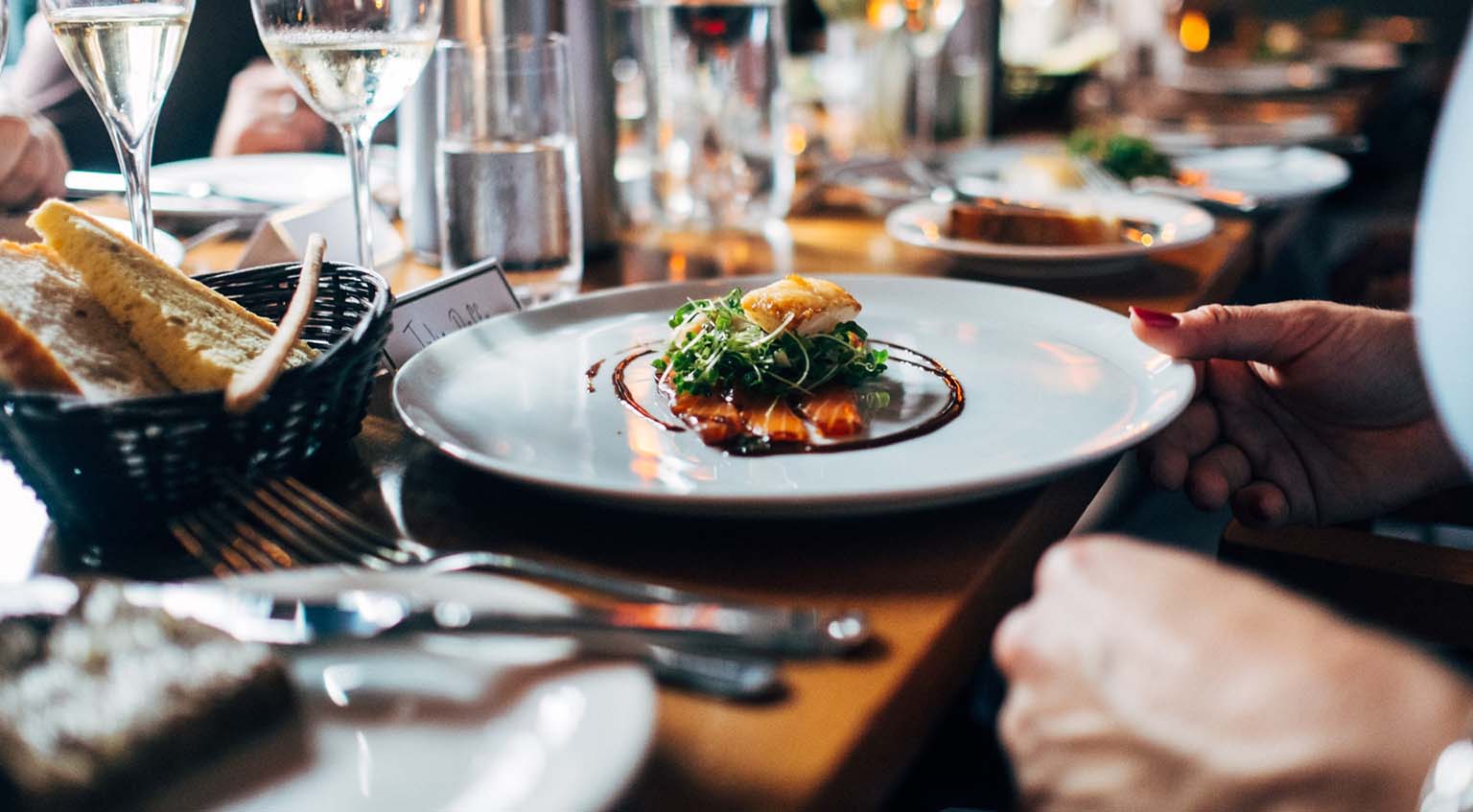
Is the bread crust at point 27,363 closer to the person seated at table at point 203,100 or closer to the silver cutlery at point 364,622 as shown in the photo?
the silver cutlery at point 364,622

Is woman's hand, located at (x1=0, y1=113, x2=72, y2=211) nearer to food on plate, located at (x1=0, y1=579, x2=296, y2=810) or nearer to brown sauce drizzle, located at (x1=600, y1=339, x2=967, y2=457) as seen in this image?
brown sauce drizzle, located at (x1=600, y1=339, x2=967, y2=457)

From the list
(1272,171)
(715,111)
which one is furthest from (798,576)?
(1272,171)

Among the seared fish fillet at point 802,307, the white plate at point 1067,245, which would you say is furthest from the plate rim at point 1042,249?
the seared fish fillet at point 802,307

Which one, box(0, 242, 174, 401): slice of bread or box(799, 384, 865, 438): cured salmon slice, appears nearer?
box(0, 242, 174, 401): slice of bread

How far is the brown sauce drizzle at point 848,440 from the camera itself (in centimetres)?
70

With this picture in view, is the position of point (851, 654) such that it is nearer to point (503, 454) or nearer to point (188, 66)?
point (503, 454)

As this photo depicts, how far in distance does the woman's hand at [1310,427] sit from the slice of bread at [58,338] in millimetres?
701

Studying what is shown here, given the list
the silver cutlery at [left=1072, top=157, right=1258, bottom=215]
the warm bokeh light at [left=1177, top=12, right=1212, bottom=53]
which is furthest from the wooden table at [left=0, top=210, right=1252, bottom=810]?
the warm bokeh light at [left=1177, top=12, right=1212, bottom=53]

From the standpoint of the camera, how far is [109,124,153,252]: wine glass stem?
86 centimetres

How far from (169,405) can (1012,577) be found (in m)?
0.43

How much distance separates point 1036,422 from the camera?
2.38ft

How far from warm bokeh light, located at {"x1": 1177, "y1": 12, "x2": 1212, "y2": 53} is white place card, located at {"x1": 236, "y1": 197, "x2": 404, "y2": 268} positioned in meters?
3.88

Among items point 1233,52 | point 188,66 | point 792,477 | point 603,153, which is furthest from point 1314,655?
point 1233,52

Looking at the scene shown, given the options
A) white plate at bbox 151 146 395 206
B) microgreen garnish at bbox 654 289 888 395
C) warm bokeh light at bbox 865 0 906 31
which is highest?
warm bokeh light at bbox 865 0 906 31
